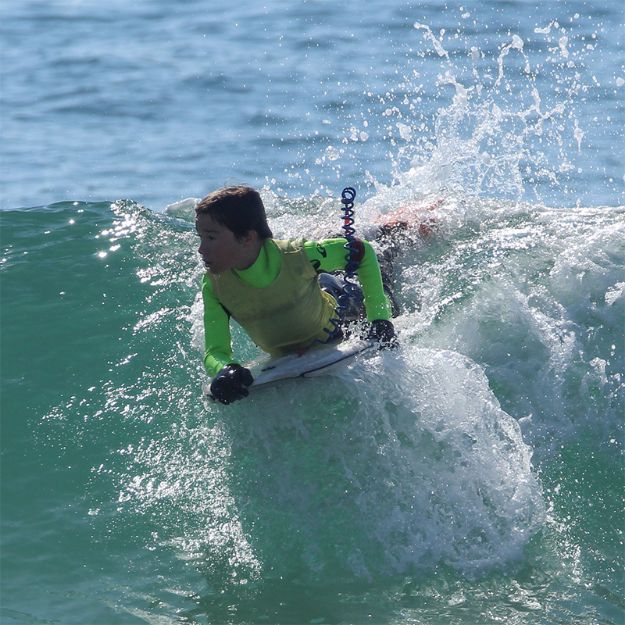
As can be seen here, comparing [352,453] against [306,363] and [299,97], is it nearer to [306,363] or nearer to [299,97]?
[306,363]

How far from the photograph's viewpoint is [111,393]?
5.84 meters

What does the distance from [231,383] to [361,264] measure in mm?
955

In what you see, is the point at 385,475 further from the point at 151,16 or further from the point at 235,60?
the point at 151,16

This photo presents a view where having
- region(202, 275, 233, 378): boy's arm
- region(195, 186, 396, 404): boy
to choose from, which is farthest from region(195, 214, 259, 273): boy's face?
region(202, 275, 233, 378): boy's arm

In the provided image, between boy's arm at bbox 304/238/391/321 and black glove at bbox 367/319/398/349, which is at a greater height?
boy's arm at bbox 304/238/391/321

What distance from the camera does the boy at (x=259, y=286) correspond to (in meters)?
4.54

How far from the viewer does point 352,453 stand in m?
4.95

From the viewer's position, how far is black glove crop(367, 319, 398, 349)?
16.1ft

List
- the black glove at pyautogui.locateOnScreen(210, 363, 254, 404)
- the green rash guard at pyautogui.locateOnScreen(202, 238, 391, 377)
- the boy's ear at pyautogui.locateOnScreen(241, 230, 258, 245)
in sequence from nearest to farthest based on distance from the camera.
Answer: the black glove at pyautogui.locateOnScreen(210, 363, 254, 404) < the boy's ear at pyautogui.locateOnScreen(241, 230, 258, 245) < the green rash guard at pyautogui.locateOnScreen(202, 238, 391, 377)

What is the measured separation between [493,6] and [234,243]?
11134 millimetres

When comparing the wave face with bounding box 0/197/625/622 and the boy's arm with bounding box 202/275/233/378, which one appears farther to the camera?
the boy's arm with bounding box 202/275/233/378

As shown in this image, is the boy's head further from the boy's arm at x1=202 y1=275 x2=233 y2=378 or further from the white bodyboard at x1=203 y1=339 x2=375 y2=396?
the white bodyboard at x1=203 y1=339 x2=375 y2=396

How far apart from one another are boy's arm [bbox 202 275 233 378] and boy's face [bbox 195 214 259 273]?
217 millimetres

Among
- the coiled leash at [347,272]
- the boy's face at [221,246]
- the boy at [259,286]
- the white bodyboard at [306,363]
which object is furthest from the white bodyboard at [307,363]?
the boy's face at [221,246]
